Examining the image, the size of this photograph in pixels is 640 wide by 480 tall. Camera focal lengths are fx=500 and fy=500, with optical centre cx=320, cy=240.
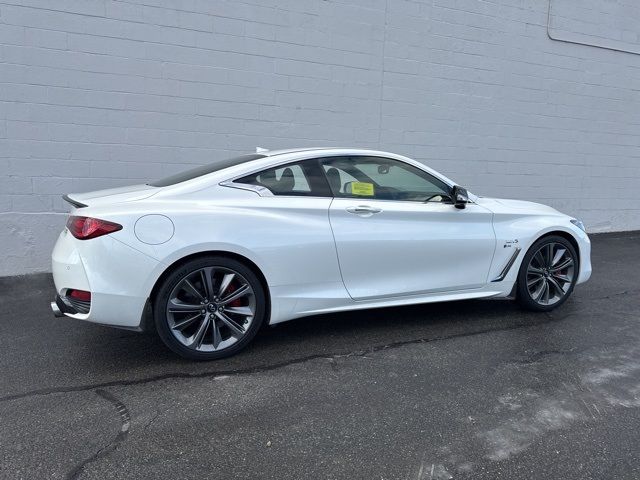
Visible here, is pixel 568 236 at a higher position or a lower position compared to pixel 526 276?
higher

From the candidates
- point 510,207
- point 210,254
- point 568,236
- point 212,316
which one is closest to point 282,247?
point 210,254

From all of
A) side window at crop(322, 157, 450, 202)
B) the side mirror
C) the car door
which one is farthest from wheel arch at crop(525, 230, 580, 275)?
side window at crop(322, 157, 450, 202)

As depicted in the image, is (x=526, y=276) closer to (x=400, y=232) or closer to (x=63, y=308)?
(x=400, y=232)

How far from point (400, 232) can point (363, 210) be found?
0.36m

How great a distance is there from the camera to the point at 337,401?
3.08 metres

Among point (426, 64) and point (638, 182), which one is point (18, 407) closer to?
point (426, 64)

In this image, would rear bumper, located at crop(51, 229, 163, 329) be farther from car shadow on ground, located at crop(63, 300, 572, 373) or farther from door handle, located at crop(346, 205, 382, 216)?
door handle, located at crop(346, 205, 382, 216)

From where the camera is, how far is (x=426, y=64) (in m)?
7.80

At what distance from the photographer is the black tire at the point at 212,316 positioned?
337cm

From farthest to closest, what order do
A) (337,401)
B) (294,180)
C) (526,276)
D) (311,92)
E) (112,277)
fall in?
1. (311,92)
2. (526,276)
3. (294,180)
4. (112,277)
5. (337,401)

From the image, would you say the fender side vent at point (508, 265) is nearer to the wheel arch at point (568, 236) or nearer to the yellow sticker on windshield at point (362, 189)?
the wheel arch at point (568, 236)

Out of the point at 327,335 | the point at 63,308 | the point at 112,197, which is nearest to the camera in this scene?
the point at 63,308

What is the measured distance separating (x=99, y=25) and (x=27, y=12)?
748 millimetres

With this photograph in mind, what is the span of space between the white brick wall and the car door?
3097mm
